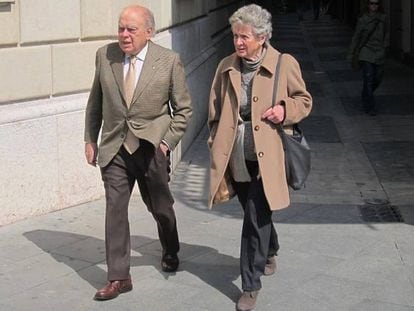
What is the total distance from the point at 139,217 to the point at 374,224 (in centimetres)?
202

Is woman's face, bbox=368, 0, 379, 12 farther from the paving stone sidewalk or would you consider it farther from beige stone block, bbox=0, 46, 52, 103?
beige stone block, bbox=0, 46, 52, 103

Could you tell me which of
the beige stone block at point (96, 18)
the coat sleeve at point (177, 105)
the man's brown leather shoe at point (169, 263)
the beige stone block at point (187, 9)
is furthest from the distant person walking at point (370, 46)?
the coat sleeve at point (177, 105)

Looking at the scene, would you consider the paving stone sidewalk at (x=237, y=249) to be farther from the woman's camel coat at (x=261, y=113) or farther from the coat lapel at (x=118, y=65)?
the coat lapel at (x=118, y=65)

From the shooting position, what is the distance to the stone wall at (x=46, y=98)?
6449 mm

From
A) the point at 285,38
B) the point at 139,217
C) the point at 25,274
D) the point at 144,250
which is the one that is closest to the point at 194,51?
the point at 139,217

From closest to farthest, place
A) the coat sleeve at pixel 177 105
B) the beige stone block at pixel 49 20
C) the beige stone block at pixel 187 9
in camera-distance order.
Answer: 1. the coat sleeve at pixel 177 105
2. the beige stone block at pixel 49 20
3. the beige stone block at pixel 187 9

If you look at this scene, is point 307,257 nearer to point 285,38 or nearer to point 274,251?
point 274,251

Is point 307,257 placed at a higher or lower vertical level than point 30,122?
lower

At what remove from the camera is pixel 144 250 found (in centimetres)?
601

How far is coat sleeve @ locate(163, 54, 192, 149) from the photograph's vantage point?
5012mm

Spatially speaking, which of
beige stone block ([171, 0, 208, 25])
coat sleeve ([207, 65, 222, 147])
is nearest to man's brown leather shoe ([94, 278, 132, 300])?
coat sleeve ([207, 65, 222, 147])

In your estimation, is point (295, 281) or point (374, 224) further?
point (374, 224)

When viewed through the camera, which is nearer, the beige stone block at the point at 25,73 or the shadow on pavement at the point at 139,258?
the shadow on pavement at the point at 139,258

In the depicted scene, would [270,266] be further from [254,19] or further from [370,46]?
[370,46]
